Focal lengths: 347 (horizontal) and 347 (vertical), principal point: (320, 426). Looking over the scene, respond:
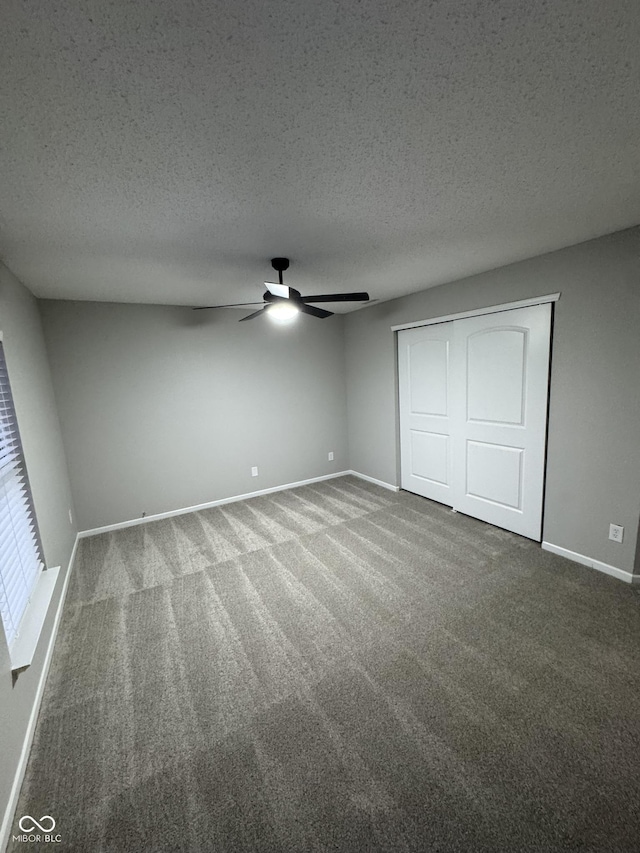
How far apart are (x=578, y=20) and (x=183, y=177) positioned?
131 centimetres

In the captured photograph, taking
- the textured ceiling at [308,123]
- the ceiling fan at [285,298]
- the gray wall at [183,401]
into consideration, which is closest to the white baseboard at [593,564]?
the textured ceiling at [308,123]

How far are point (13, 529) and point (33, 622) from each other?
1.62 ft

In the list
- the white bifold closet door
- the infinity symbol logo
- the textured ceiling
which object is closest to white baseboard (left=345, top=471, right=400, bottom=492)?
the white bifold closet door

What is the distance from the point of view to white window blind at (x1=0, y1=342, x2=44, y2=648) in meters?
1.69

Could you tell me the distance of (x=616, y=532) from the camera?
2.45 meters

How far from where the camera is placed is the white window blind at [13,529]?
1.69 m

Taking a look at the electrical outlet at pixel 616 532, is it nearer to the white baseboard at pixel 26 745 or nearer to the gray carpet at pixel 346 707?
the gray carpet at pixel 346 707

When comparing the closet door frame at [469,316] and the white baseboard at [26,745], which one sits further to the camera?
the closet door frame at [469,316]

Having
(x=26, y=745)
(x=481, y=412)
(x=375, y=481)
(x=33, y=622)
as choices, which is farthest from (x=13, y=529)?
(x=375, y=481)

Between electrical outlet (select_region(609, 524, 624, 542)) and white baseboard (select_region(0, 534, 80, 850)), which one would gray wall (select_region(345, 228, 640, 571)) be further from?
white baseboard (select_region(0, 534, 80, 850))

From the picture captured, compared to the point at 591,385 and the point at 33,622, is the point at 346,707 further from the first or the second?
the point at 591,385

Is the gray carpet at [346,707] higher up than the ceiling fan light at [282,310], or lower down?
lower down

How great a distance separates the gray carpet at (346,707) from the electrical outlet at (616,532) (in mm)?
306

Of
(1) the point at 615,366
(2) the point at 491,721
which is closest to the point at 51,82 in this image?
(2) the point at 491,721
